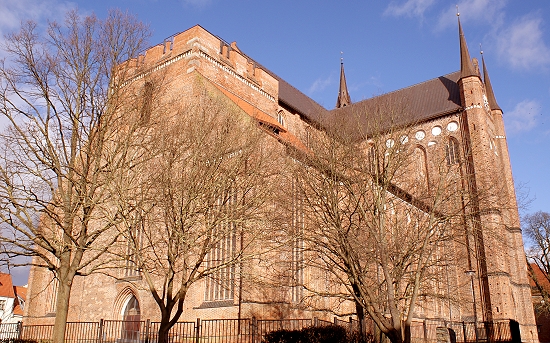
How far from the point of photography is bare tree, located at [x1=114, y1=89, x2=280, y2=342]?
474 inches

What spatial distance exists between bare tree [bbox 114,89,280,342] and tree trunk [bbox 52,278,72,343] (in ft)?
5.55

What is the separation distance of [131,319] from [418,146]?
24613mm

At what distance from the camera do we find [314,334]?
1424 centimetres

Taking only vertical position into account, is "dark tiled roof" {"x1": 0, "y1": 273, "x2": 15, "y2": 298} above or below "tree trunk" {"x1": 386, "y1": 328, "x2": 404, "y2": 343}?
above

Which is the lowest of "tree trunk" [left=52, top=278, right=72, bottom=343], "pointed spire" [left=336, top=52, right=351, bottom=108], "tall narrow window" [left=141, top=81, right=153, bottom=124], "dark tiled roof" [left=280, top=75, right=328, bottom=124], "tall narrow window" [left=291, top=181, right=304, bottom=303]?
"tree trunk" [left=52, top=278, right=72, bottom=343]

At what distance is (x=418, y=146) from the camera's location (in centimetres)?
→ 3603

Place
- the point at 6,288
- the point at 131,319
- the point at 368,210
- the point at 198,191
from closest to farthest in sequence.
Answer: the point at 198,191, the point at 368,210, the point at 131,319, the point at 6,288

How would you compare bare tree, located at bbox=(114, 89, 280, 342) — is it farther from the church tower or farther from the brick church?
the church tower

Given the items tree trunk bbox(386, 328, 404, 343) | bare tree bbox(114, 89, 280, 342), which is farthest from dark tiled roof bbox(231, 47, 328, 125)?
tree trunk bbox(386, 328, 404, 343)

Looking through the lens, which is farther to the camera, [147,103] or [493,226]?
[493,226]

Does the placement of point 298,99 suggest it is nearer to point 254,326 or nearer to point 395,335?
point 254,326

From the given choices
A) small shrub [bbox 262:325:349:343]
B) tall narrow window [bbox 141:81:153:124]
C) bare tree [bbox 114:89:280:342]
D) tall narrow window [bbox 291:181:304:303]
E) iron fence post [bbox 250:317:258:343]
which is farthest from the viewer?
iron fence post [bbox 250:317:258:343]

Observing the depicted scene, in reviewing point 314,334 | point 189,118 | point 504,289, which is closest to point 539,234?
point 504,289

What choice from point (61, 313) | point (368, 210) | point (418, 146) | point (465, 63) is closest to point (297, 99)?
point (418, 146)
